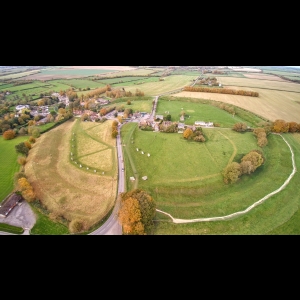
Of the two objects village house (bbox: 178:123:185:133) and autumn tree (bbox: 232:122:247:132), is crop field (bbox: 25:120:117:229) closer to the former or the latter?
village house (bbox: 178:123:185:133)

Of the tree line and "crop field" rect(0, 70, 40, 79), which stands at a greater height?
"crop field" rect(0, 70, 40, 79)

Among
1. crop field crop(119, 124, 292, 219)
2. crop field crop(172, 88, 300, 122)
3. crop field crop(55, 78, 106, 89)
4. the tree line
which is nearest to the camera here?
crop field crop(119, 124, 292, 219)

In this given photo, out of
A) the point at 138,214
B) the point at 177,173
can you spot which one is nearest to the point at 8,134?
the point at 138,214

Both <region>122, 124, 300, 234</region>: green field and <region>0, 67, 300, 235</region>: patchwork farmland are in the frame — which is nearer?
<region>122, 124, 300, 234</region>: green field

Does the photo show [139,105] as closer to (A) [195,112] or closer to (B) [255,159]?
(A) [195,112]

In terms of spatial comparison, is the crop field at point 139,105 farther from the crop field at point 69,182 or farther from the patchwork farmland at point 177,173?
the crop field at point 69,182

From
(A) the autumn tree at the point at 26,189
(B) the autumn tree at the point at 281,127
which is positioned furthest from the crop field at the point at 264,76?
(A) the autumn tree at the point at 26,189

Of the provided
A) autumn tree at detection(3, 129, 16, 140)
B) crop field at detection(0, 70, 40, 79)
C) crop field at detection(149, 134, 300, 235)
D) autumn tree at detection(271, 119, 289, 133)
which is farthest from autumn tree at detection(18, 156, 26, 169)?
crop field at detection(0, 70, 40, 79)
